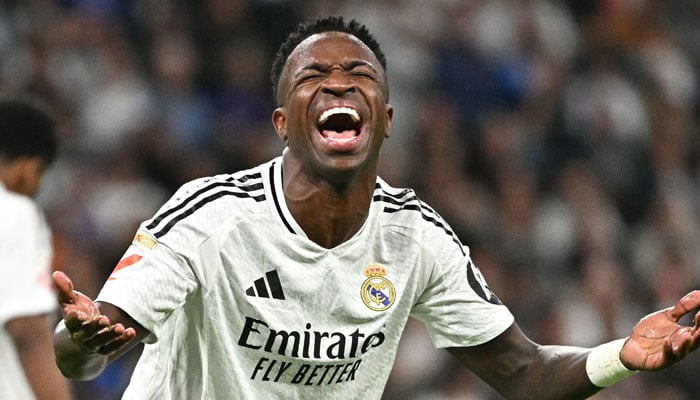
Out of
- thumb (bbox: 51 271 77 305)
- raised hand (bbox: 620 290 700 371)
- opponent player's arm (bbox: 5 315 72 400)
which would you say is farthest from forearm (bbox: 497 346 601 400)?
opponent player's arm (bbox: 5 315 72 400)

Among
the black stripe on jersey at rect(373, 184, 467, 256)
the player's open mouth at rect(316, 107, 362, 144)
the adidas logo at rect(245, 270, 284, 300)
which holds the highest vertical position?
the player's open mouth at rect(316, 107, 362, 144)

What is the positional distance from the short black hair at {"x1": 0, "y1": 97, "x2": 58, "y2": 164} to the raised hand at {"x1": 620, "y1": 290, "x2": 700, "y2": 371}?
8.75 feet

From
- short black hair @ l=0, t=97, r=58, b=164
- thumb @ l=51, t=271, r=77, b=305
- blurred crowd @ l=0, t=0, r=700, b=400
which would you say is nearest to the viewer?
thumb @ l=51, t=271, r=77, b=305

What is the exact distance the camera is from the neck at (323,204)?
4.02 meters

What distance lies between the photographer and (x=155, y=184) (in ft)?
28.6

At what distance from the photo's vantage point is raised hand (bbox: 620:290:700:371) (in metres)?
3.61

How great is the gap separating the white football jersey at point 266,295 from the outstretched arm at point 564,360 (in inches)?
14.2

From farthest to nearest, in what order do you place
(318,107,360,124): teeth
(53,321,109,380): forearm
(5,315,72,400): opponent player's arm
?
1. (5,315,72,400): opponent player's arm
2. (318,107,360,124): teeth
3. (53,321,109,380): forearm

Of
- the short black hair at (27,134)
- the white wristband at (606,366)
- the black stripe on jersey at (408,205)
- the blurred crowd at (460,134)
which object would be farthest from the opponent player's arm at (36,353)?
the blurred crowd at (460,134)

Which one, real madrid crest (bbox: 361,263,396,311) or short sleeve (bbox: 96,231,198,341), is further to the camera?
real madrid crest (bbox: 361,263,396,311)

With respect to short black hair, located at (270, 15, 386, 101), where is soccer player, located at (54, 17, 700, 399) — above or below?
below

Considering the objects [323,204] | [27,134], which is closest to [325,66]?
[323,204]

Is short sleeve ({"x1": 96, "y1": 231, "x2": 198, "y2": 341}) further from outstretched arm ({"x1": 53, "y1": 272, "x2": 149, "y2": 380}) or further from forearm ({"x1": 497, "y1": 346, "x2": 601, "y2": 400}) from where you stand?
forearm ({"x1": 497, "y1": 346, "x2": 601, "y2": 400})

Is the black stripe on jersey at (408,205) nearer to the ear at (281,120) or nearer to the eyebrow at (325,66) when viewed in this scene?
the ear at (281,120)
